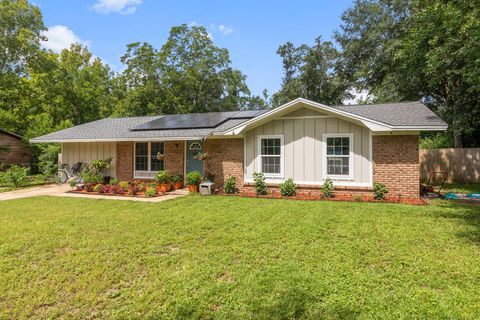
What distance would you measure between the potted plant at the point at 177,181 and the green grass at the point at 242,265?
4.69 m

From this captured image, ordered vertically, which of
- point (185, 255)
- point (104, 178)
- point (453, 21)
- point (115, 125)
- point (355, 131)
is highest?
point (453, 21)

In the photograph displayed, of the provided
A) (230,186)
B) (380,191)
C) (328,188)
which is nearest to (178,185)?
(230,186)

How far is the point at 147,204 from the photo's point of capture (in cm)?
852

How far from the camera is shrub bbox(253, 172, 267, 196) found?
10320mm

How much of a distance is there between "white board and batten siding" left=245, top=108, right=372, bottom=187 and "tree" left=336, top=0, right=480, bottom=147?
605cm

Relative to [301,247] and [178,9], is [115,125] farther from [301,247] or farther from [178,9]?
[301,247]

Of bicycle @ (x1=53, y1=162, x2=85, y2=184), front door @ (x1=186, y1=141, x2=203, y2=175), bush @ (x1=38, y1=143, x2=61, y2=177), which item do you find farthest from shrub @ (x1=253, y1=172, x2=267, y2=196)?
bush @ (x1=38, y1=143, x2=61, y2=177)

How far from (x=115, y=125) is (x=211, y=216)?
11438 millimetres

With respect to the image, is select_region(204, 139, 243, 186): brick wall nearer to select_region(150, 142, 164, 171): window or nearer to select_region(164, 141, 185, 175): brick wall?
select_region(164, 141, 185, 175): brick wall

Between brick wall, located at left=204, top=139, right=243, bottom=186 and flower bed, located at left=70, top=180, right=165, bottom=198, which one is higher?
brick wall, located at left=204, top=139, right=243, bottom=186

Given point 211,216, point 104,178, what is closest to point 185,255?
point 211,216

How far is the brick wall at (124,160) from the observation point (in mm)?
12891

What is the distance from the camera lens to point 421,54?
14.0m

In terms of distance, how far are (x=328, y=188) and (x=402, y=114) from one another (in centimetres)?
389
